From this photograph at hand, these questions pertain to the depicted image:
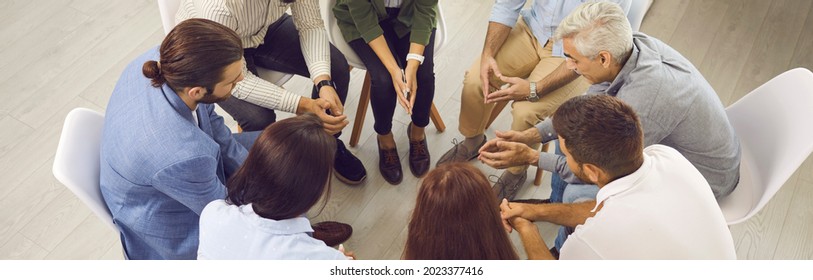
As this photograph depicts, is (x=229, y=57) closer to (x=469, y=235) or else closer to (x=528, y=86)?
(x=469, y=235)

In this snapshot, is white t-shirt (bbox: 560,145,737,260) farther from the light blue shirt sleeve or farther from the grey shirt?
the light blue shirt sleeve

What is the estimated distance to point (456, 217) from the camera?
3.99ft

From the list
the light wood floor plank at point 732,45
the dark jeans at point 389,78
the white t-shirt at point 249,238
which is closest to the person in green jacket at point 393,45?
the dark jeans at point 389,78

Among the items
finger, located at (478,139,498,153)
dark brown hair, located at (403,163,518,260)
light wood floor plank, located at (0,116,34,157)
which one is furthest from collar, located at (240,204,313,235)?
light wood floor plank, located at (0,116,34,157)

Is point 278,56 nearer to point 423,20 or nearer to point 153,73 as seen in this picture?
point 423,20

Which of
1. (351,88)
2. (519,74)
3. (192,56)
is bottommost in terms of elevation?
(351,88)

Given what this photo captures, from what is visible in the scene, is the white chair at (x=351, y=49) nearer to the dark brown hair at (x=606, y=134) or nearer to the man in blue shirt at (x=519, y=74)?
the man in blue shirt at (x=519, y=74)

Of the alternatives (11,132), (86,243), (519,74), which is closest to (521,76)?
(519,74)

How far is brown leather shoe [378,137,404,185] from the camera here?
97.0 inches

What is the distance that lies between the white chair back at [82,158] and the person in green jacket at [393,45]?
0.94m

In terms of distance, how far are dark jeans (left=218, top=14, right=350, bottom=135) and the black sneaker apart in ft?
0.88

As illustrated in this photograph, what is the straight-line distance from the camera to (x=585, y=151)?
1.49 metres

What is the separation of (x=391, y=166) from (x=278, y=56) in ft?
2.17

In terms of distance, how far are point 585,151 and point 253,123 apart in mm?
1250
